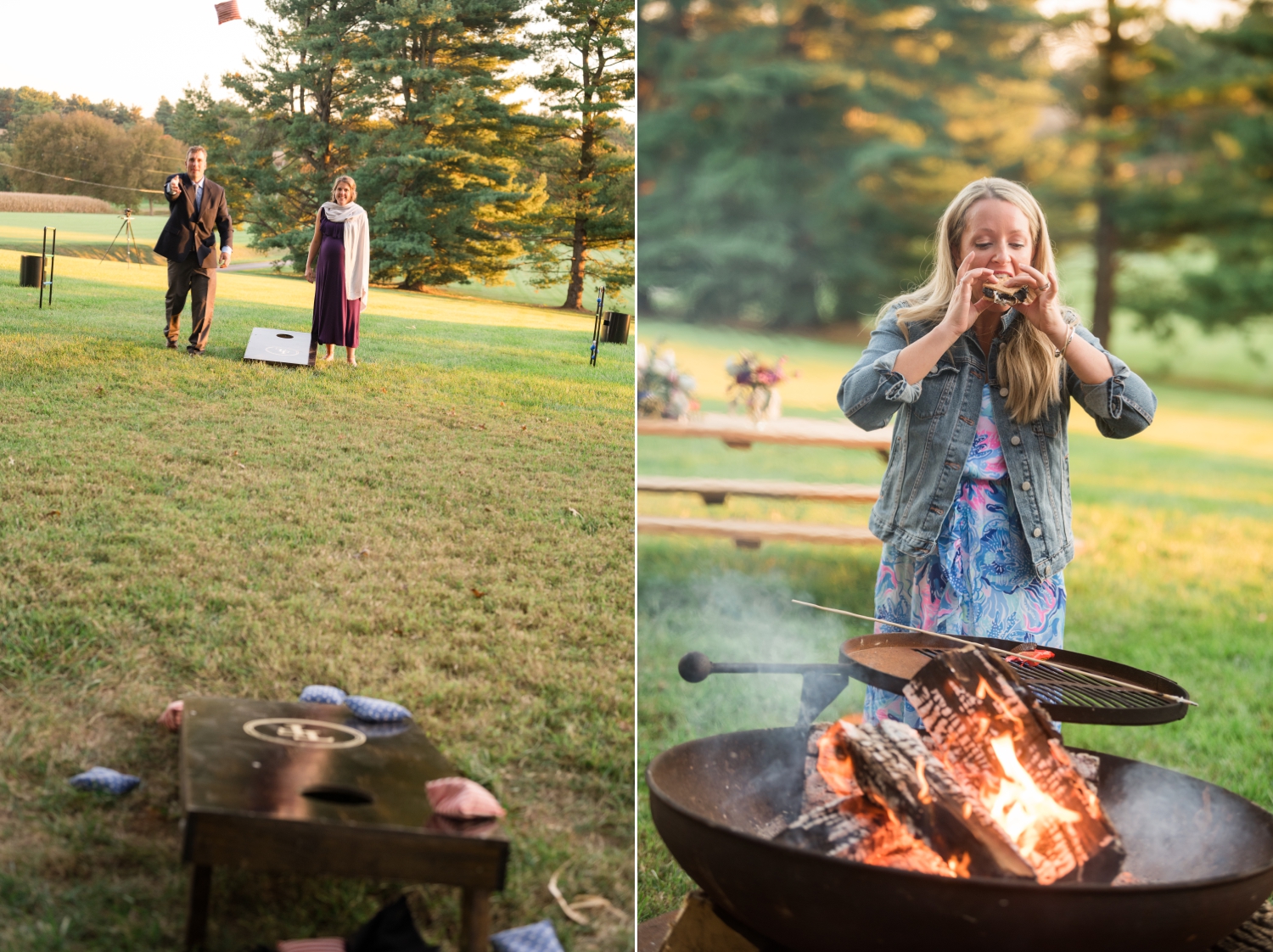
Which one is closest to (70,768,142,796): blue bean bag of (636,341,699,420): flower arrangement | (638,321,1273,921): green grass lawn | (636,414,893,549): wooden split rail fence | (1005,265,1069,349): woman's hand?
(638,321,1273,921): green grass lawn

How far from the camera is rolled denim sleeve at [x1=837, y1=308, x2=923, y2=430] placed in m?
1.83

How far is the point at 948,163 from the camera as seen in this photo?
435 inches

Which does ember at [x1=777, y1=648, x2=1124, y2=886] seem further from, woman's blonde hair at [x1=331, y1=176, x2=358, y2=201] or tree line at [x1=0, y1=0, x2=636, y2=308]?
woman's blonde hair at [x1=331, y1=176, x2=358, y2=201]

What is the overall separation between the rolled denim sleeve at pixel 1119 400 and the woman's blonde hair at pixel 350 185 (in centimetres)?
183

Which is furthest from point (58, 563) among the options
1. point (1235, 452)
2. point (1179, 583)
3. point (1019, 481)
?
point (1235, 452)

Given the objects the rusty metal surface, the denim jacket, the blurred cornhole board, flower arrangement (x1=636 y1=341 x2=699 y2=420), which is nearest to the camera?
the rusty metal surface

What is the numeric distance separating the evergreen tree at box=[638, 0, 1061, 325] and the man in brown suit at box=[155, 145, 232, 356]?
8.00 meters

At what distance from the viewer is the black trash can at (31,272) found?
254 centimetres

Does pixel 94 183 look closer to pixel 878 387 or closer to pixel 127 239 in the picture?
pixel 127 239

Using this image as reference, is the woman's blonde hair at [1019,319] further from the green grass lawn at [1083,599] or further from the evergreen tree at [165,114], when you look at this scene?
the evergreen tree at [165,114]

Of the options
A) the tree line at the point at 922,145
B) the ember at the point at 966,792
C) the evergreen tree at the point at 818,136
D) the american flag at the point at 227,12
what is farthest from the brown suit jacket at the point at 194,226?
the evergreen tree at the point at 818,136

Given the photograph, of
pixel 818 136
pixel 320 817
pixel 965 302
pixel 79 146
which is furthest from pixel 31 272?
pixel 818 136

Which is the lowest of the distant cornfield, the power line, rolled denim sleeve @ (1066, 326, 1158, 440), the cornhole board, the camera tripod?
the cornhole board

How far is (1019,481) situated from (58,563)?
77.0 inches
